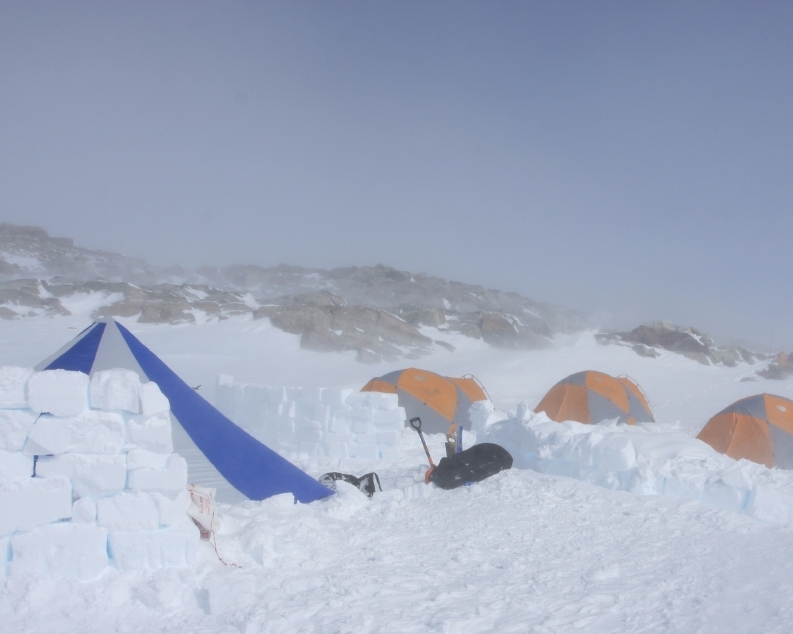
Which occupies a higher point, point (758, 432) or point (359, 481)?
point (758, 432)

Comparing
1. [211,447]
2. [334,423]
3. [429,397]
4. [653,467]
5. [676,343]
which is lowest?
[334,423]

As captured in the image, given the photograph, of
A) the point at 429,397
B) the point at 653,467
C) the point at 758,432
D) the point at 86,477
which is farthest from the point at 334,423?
the point at 758,432

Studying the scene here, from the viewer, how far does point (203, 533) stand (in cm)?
354

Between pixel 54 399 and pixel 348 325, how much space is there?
22121 millimetres

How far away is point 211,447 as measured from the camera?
485cm

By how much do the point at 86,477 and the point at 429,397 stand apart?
7.65m

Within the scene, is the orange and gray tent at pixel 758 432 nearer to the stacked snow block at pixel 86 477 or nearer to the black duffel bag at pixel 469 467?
the black duffel bag at pixel 469 467

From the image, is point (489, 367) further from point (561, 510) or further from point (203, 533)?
point (203, 533)

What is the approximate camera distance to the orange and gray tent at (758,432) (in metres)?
8.17

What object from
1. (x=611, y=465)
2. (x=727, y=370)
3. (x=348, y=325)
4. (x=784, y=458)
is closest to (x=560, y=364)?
(x=727, y=370)

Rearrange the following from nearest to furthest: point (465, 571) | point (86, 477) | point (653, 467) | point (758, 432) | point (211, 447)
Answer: point (86, 477) → point (465, 571) → point (211, 447) → point (653, 467) → point (758, 432)

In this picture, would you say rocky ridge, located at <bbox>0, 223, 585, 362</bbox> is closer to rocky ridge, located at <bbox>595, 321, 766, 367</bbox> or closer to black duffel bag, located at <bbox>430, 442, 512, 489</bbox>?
rocky ridge, located at <bbox>595, 321, 766, 367</bbox>

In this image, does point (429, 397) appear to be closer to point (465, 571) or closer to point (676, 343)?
point (465, 571)

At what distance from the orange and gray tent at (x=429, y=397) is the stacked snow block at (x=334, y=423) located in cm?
248
